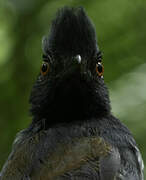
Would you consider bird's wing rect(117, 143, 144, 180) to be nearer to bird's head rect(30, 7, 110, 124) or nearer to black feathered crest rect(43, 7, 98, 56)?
bird's head rect(30, 7, 110, 124)

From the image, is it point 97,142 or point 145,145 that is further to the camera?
point 145,145

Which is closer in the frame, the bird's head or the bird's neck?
the bird's head

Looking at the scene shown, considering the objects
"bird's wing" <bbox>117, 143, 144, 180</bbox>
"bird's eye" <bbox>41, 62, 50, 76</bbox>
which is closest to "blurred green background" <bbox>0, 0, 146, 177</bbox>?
"bird's eye" <bbox>41, 62, 50, 76</bbox>

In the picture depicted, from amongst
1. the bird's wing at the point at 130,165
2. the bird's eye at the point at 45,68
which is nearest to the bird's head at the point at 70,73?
the bird's eye at the point at 45,68

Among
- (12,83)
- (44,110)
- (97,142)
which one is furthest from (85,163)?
(12,83)

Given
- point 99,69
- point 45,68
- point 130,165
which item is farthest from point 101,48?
point 130,165

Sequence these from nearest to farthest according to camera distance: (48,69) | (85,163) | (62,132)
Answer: (85,163), (62,132), (48,69)

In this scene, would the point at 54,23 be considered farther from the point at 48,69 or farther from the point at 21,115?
the point at 21,115
